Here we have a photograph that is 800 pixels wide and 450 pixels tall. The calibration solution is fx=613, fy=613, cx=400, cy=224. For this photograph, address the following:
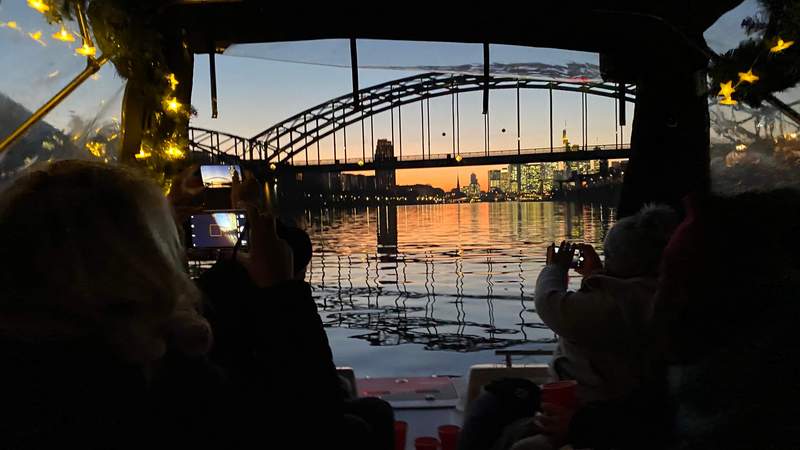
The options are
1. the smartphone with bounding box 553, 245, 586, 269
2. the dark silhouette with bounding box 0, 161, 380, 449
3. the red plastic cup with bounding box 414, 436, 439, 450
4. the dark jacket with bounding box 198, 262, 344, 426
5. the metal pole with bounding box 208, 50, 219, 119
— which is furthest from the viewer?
the metal pole with bounding box 208, 50, 219, 119

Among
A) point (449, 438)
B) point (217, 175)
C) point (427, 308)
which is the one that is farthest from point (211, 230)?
point (427, 308)

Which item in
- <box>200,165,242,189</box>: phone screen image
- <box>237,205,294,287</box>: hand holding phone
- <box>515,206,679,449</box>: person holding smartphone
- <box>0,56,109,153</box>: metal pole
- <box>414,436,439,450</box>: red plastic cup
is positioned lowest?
<box>414,436,439,450</box>: red plastic cup

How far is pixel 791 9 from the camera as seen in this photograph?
226 centimetres

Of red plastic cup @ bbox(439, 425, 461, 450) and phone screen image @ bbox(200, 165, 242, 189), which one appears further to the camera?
phone screen image @ bbox(200, 165, 242, 189)

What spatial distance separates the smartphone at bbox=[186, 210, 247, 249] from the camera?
1.75 m

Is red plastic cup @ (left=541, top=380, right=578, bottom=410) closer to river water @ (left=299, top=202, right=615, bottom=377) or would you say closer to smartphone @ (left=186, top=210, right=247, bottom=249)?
smartphone @ (left=186, top=210, right=247, bottom=249)

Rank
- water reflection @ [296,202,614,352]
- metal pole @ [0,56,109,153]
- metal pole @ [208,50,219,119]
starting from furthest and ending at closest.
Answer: water reflection @ [296,202,614,352] → metal pole @ [208,50,219,119] → metal pole @ [0,56,109,153]

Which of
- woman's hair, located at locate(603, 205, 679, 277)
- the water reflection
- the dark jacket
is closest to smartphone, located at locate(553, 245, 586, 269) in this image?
woman's hair, located at locate(603, 205, 679, 277)

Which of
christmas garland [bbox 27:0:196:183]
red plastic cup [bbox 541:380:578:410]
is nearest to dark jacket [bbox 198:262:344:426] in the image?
red plastic cup [bbox 541:380:578:410]

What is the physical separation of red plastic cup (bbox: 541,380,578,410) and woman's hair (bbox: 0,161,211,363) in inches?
41.0

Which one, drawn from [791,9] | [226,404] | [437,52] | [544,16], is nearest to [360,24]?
[437,52]

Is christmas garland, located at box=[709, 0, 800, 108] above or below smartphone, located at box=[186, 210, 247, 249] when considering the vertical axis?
above

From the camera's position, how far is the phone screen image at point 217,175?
7.06 ft

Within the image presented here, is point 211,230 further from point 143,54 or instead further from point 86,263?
point 143,54
